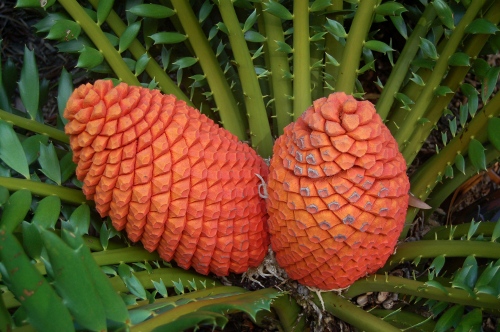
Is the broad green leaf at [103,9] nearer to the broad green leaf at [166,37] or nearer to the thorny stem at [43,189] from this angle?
the broad green leaf at [166,37]

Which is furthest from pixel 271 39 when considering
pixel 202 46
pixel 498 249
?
pixel 498 249

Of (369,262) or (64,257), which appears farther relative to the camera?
(369,262)

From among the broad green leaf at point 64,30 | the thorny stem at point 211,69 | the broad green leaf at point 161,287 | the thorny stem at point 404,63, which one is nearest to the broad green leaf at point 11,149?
the broad green leaf at point 64,30

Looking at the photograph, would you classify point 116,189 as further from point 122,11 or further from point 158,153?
point 122,11

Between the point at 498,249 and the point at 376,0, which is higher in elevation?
the point at 376,0

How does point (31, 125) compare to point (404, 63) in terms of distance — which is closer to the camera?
point (31, 125)

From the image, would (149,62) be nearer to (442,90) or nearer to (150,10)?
(150,10)

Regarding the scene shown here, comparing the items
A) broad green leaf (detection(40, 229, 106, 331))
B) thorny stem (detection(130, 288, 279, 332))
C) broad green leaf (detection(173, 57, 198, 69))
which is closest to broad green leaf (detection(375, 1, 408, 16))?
broad green leaf (detection(173, 57, 198, 69))

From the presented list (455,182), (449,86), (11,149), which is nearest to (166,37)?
(11,149)
